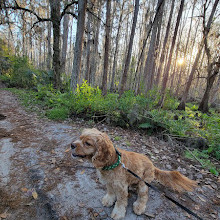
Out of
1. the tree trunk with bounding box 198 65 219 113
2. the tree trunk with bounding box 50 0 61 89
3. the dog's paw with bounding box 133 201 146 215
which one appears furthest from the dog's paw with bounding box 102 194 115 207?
the tree trunk with bounding box 198 65 219 113

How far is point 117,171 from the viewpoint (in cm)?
188

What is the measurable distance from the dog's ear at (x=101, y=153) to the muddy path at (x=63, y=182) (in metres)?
0.99

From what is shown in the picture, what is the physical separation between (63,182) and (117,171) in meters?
1.39

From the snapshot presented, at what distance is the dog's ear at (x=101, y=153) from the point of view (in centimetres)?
172

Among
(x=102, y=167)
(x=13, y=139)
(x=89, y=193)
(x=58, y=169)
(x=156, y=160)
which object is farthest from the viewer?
(x=13, y=139)

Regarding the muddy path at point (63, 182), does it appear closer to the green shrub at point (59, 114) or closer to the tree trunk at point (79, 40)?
the green shrub at point (59, 114)

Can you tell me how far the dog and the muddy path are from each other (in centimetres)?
20

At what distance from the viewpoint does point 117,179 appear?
1.88 meters

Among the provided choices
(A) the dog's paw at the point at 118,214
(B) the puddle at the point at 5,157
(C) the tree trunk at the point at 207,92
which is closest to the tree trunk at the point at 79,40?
(B) the puddle at the point at 5,157

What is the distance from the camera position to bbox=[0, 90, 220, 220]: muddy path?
6.79ft

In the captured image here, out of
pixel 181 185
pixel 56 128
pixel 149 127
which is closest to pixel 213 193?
pixel 181 185

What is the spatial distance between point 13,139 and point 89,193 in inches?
121

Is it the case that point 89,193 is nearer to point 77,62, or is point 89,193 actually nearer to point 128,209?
point 128,209

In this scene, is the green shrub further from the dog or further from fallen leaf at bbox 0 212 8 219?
the dog
